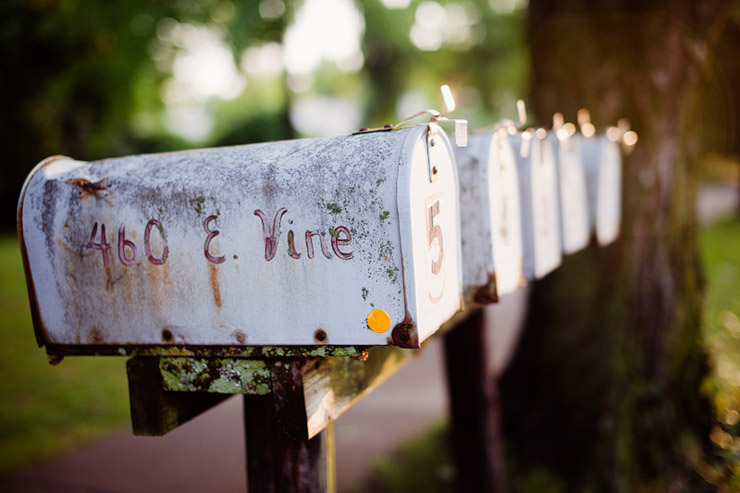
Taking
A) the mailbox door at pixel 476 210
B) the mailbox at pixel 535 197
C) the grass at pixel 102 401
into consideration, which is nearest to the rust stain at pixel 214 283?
the mailbox door at pixel 476 210

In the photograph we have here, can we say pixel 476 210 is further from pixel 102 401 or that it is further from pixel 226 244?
pixel 102 401

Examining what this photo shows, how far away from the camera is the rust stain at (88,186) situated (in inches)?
45.6

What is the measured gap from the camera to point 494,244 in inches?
54.2

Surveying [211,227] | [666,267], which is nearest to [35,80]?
[211,227]

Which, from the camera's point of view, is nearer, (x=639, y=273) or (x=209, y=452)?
(x=639, y=273)

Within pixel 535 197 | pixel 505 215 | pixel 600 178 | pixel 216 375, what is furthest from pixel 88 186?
pixel 600 178

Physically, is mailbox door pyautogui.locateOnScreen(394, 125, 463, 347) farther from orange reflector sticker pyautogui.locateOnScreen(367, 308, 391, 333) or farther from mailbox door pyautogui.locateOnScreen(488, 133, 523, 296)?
mailbox door pyautogui.locateOnScreen(488, 133, 523, 296)

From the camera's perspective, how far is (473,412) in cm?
253

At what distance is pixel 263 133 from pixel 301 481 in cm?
1633

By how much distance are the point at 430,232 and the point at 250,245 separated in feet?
1.04

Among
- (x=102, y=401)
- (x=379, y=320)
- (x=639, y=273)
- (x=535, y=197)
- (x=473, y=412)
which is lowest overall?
(x=102, y=401)

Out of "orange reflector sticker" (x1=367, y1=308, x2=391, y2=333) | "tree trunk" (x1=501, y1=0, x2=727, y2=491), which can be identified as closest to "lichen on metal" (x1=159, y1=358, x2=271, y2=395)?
"orange reflector sticker" (x1=367, y1=308, x2=391, y2=333)

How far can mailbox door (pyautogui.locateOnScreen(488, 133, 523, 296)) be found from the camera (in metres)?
1.38

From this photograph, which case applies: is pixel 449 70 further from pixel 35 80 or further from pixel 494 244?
pixel 494 244
